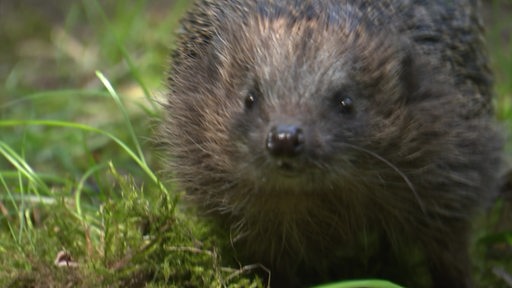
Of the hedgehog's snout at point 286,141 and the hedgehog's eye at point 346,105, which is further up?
the hedgehog's eye at point 346,105

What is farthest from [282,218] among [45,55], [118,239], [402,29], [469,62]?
[45,55]

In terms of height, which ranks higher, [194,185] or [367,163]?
[367,163]

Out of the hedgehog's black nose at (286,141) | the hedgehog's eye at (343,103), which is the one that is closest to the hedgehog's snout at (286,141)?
the hedgehog's black nose at (286,141)

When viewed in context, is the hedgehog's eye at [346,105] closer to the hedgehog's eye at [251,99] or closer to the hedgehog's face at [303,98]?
the hedgehog's face at [303,98]

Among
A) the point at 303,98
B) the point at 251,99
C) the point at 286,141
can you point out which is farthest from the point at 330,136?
the point at 251,99

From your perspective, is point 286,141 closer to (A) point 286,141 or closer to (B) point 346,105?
(A) point 286,141

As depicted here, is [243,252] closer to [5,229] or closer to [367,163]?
[367,163]

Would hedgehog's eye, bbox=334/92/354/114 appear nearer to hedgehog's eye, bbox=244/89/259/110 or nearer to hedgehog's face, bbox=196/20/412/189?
hedgehog's face, bbox=196/20/412/189


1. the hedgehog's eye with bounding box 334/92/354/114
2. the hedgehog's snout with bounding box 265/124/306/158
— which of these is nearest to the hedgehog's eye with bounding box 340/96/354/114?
the hedgehog's eye with bounding box 334/92/354/114

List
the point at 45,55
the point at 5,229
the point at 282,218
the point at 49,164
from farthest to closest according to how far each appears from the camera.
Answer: the point at 45,55
the point at 49,164
the point at 5,229
the point at 282,218
